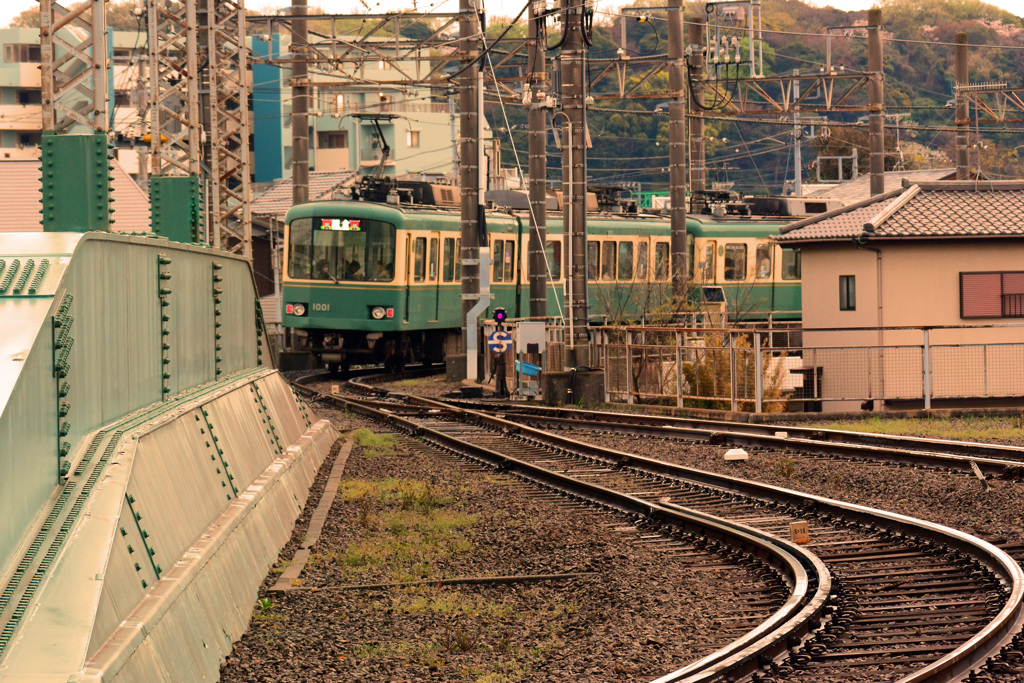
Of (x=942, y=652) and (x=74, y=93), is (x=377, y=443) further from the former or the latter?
(x=942, y=652)

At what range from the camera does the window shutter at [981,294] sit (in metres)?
23.0

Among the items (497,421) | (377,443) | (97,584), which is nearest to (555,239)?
(497,421)

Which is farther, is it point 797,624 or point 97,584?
point 797,624

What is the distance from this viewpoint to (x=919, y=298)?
76.1ft

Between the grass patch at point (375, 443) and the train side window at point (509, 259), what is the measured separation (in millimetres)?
14246

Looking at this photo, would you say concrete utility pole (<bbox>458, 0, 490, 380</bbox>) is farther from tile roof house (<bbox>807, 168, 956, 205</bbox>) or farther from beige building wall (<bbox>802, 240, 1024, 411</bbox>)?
tile roof house (<bbox>807, 168, 956, 205</bbox>)

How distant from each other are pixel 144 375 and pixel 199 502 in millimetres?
895

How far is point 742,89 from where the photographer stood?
1735 inches

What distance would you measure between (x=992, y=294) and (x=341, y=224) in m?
14.1

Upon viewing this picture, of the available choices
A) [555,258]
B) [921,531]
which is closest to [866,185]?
[555,258]

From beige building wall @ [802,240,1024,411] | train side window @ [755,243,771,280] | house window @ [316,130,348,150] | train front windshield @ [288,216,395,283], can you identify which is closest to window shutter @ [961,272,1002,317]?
beige building wall @ [802,240,1024,411]

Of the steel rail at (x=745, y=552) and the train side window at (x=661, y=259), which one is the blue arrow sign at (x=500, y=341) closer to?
the steel rail at (x=745, y=552)

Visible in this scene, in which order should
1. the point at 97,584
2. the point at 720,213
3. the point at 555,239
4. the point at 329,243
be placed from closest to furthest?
the point at 97,584
the point at 329,243
the point at 555,239
the point at 720,213

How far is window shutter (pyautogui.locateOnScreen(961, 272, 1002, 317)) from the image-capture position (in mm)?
22969
